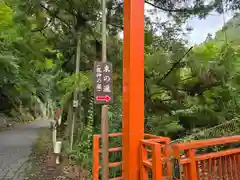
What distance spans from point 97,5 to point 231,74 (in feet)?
10.4

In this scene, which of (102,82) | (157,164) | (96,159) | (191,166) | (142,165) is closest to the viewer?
(191,166)

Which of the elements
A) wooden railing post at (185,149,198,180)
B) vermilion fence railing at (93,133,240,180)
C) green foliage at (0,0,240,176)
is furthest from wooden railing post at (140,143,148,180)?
green foliage at (0,0,240,176)

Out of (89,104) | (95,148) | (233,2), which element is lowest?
(95,148)

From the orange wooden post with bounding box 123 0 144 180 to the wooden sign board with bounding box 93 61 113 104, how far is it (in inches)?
8.5

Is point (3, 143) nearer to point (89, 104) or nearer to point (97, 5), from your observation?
point (89, 104)

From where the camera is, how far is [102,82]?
2.93 m

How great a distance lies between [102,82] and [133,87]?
1.30 feet

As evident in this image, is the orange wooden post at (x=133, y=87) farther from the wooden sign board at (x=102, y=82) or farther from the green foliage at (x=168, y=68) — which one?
the green foliage at (x=168, y=68)

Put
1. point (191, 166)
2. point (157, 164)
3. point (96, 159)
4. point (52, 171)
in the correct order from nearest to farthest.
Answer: point (191, 166), point (157, 164), point (96, 159), point (52, 171)

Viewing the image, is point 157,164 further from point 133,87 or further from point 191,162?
point 133,87

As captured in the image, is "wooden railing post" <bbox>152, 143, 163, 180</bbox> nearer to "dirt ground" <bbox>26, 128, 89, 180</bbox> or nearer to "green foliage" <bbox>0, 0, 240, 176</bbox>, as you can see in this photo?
"green foliage" <bbox>0, 0, 240, 176</bbox>

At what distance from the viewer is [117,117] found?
521 cm

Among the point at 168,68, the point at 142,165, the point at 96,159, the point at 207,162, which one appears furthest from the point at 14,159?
the point at 207,162

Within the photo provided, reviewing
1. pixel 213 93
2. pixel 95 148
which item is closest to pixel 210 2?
pixel 213 93
